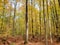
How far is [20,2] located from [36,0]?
3.92 metres

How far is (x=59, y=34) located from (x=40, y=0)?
7609 millimetres

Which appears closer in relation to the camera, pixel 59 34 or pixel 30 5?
pixel 59 34

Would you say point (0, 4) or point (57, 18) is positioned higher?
point (0, 4)

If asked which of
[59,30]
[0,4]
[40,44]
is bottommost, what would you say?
[40,44]

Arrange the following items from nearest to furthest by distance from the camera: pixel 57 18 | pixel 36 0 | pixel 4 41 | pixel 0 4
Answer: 1. pixel 4 41
2. pixel 0 4
3. pixel 57 18
4. pixel 36 0

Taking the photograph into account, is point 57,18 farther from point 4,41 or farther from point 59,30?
point 4,41

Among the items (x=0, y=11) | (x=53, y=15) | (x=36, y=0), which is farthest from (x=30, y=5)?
(x=0, y=11)

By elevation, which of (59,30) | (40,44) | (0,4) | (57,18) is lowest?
(40,44)

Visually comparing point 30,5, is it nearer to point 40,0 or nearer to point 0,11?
point 40,0

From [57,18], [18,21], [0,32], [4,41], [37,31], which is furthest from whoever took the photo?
[18,21]

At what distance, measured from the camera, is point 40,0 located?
2730 centimetres

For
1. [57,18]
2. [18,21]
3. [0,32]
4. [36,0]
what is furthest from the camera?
[18,21]

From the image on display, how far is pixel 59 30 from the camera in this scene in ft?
80.2

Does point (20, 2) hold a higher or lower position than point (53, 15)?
higher
